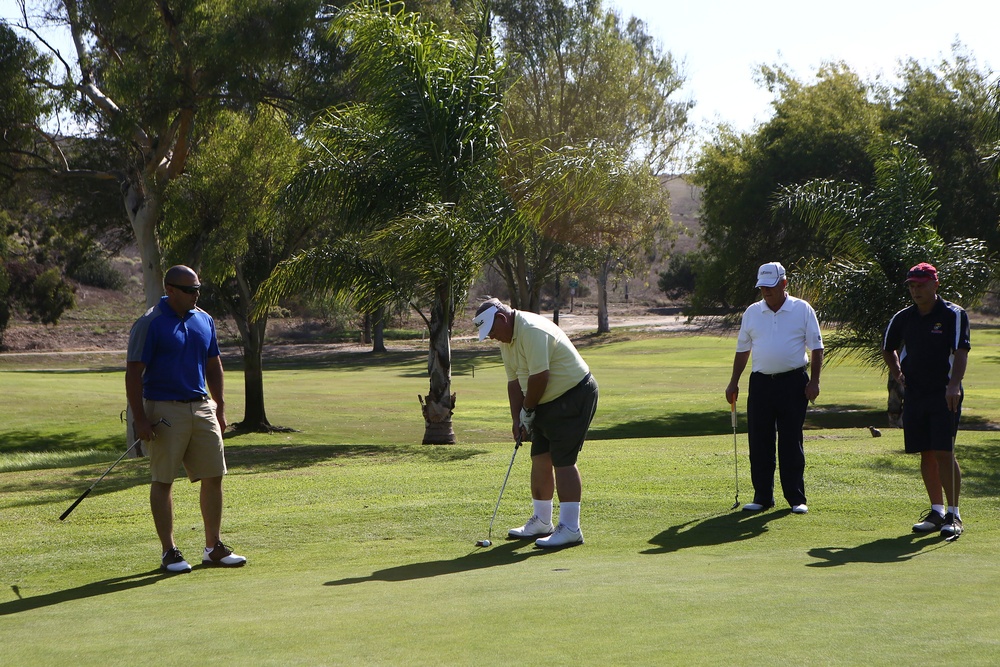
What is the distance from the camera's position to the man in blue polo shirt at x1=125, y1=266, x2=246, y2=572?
729 cm

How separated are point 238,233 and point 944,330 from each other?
15.9 metres

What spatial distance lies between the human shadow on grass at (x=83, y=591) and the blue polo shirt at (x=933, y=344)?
5.67 meters

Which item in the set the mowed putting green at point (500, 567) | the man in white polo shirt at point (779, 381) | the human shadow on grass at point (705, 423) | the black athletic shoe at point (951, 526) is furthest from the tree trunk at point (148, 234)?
the black athletic shoe at point (951, 526)

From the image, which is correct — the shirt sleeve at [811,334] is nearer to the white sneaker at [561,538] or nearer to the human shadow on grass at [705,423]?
the white sneaker at [561,538]

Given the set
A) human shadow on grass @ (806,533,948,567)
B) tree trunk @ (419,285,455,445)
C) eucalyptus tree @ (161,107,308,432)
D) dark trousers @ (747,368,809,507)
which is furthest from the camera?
eucalyptus tree @ (161,107,308,432)

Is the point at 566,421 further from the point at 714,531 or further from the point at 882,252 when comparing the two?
the point at 882,252

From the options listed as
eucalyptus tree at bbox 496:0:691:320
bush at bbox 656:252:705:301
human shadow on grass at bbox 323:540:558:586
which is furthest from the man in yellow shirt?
bush at bbox 656:252:705:301

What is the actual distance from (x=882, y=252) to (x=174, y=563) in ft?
53.4

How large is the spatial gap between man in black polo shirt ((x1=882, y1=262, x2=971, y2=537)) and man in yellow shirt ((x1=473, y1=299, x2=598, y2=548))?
2539 mm

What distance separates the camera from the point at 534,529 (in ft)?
27.0

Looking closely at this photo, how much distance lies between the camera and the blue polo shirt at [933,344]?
8211 millimetres

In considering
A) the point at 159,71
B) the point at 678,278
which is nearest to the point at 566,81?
the point at 159,71

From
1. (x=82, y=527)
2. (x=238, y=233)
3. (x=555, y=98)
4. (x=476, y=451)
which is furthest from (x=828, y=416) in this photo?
(x=555, y=98)

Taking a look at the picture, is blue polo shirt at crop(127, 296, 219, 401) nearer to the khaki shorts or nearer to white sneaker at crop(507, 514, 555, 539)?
the khaki shorts
